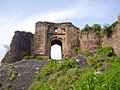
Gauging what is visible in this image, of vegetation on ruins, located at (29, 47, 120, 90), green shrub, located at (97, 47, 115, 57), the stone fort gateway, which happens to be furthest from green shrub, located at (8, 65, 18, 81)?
the stone fort gateway

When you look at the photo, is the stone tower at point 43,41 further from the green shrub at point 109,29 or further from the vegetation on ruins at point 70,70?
the vegetation on ruins at point 70,70

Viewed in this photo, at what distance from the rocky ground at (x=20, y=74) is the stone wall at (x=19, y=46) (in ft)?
24.9

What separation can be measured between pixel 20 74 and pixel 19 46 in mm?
11031

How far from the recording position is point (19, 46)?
122 feet

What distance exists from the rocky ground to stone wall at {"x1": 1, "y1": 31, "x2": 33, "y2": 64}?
758 centimetres

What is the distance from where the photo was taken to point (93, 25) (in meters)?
35.4

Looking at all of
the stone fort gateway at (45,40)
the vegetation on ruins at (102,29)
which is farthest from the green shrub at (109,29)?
the stone fort gateway at (45,40)

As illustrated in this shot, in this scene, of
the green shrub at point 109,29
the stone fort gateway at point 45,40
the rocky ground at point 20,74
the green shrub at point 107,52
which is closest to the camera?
the rocky ground at point 20,74

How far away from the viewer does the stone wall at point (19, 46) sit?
36.9 meters

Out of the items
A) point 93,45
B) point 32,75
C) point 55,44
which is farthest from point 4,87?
point 55,44

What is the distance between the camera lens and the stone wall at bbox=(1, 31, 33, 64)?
36938 mm

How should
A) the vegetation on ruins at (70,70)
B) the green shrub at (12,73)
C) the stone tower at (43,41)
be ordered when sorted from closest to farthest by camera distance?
the vegetation on ruins at (70,70), the green shrub at (12,73), the stone tower at (43,41)

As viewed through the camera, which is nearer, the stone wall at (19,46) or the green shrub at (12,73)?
the green shrub at (12,73)

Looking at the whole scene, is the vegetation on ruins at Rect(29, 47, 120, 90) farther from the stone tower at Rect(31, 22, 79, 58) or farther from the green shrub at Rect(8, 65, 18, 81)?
the stone tower at Rect(31, 22, 79, 58)
